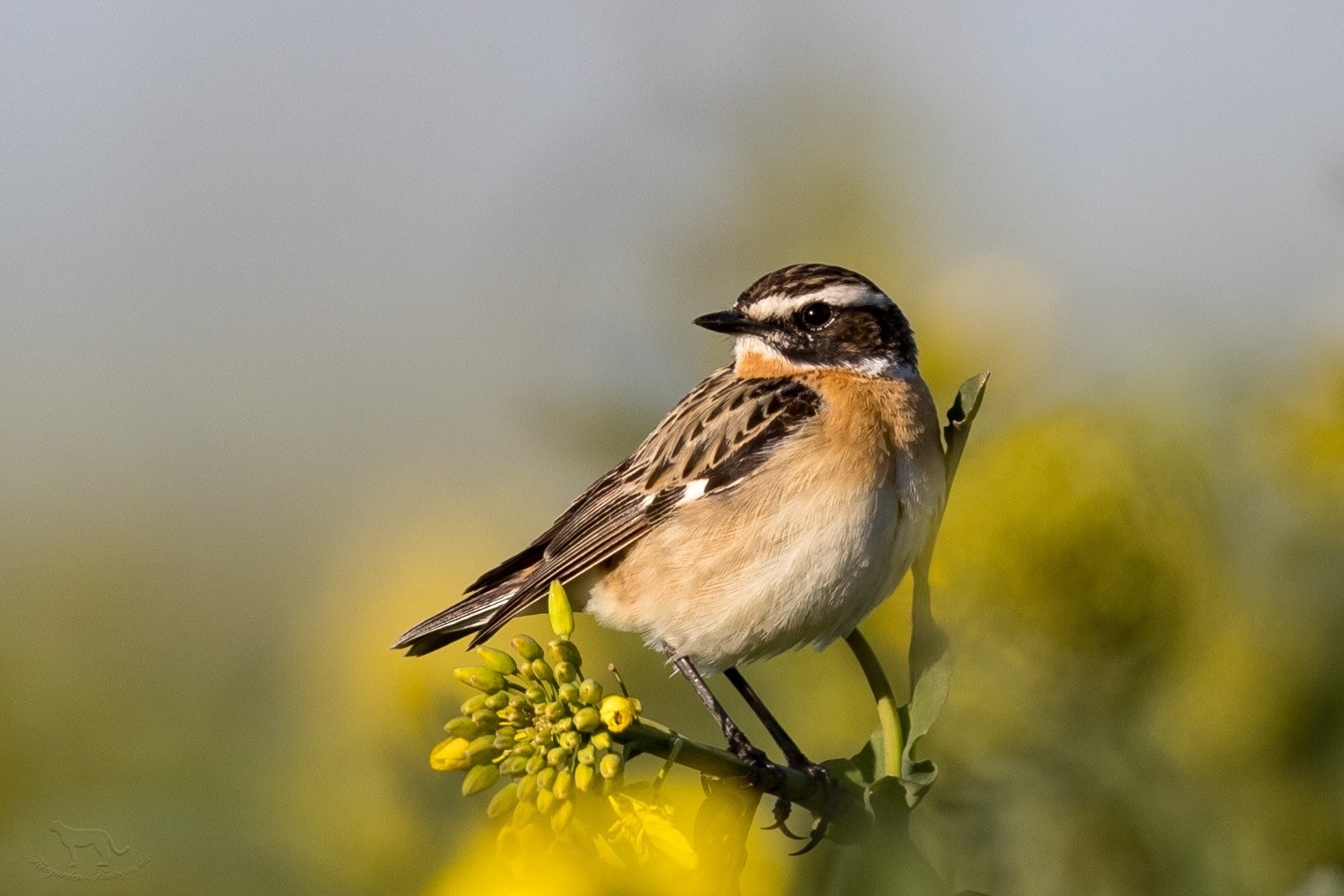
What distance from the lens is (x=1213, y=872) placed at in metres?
2.47

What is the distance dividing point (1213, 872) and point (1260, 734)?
481mm

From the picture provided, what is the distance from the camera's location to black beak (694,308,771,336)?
434 cm

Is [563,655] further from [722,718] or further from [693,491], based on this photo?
[693,491]

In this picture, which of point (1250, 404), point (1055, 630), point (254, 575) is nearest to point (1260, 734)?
point (1055, 630)

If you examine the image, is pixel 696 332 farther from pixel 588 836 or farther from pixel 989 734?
pixel 588 836

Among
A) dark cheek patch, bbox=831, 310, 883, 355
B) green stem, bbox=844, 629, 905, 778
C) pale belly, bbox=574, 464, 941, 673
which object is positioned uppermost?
green stem, bbox=844, 629, 905, 778

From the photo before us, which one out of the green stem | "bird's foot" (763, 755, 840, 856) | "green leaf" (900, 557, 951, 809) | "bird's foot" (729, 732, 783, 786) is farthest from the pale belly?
"green leaf" (900, 557, 951, 809)

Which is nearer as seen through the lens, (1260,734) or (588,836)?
(588,836)

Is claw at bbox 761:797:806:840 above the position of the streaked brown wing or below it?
below

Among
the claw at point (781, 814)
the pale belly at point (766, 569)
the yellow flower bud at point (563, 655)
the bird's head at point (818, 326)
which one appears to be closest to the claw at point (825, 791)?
the yellow flower bud at point (563, 655)

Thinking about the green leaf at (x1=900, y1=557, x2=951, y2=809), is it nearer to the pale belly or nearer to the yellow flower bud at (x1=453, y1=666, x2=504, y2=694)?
the yellow flower bud at (x1=453, y1=666, x2=504, y2=694)

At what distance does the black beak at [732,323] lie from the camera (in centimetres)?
434

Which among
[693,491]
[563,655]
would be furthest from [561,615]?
[693,491]

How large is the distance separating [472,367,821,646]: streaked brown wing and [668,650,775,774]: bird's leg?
0.37m
